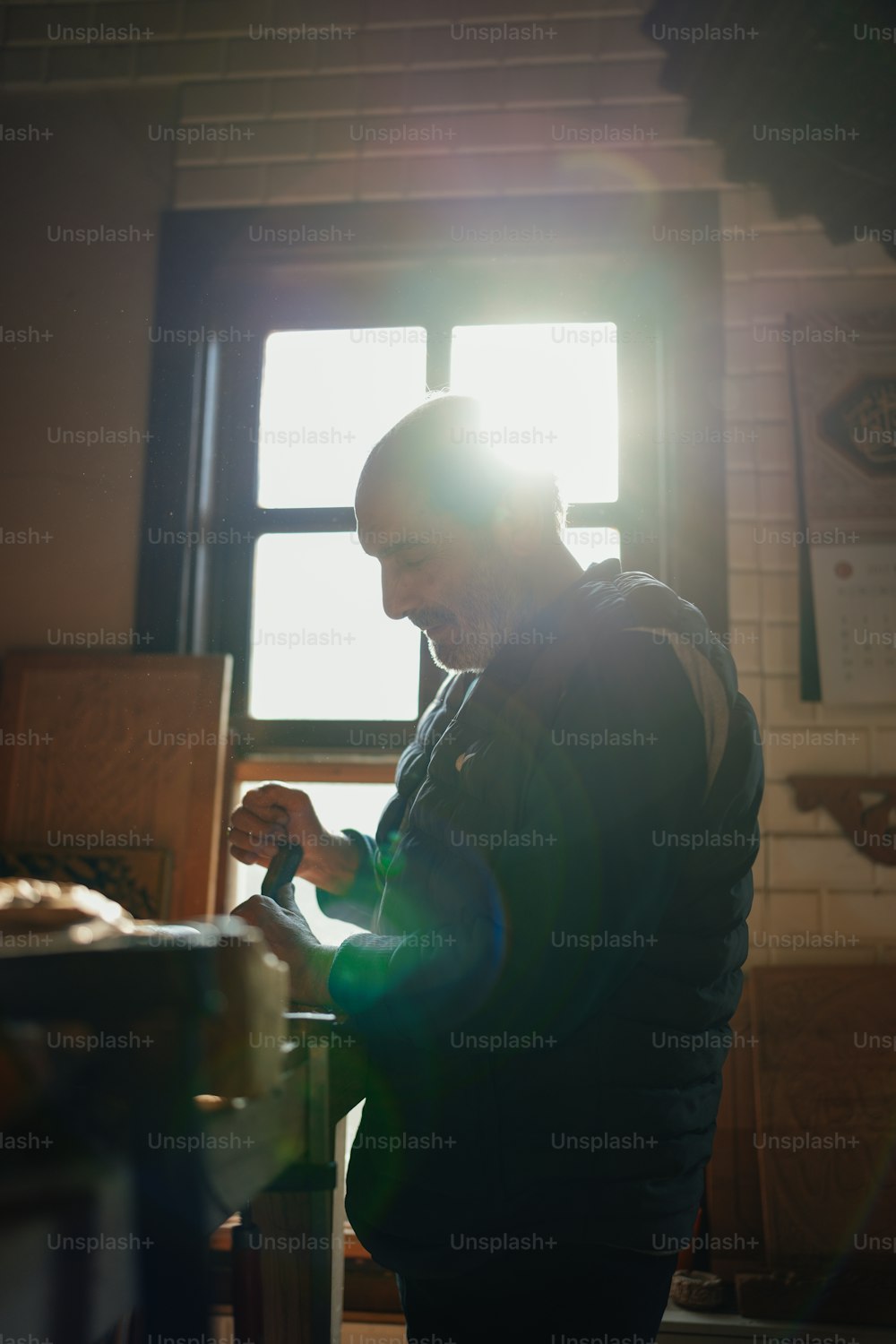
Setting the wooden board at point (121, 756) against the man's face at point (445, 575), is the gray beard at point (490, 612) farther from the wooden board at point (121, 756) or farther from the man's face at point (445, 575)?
the wooden board at point (121, 756)

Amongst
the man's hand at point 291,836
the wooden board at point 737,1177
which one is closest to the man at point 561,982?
the man's hand at point 291,836

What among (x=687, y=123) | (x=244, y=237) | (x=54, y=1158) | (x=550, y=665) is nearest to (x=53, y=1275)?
(x=54, y=1158)

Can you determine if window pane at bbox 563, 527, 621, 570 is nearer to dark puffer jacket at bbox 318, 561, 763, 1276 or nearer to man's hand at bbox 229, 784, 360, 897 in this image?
man's hand at bbox 229, 784, 360, 897

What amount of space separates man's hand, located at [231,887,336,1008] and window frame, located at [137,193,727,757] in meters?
1.71

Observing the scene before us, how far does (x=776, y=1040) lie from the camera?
2.69m

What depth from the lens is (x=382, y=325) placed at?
342 cm

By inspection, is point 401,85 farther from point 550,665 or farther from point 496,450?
point 550,665

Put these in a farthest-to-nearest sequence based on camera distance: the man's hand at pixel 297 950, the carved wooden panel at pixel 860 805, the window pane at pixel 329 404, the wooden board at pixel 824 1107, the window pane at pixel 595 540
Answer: the window pane at pixel 329 404
the window pane at pixel 595 540
the carved wooden panel at pixel 860 805
the wooden board at pixel 824 1107
the man's hand at pixel 297 950

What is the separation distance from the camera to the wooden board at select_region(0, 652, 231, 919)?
2.95 metres

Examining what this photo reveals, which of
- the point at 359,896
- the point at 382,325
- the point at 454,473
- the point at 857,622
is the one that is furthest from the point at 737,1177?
the point at 382,325

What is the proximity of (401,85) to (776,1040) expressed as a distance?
3.33 metres

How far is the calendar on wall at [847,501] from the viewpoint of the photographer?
2.97 meters

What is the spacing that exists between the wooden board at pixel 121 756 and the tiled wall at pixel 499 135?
1650 millimetres

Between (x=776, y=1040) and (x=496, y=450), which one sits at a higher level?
(x=496, y=450)
